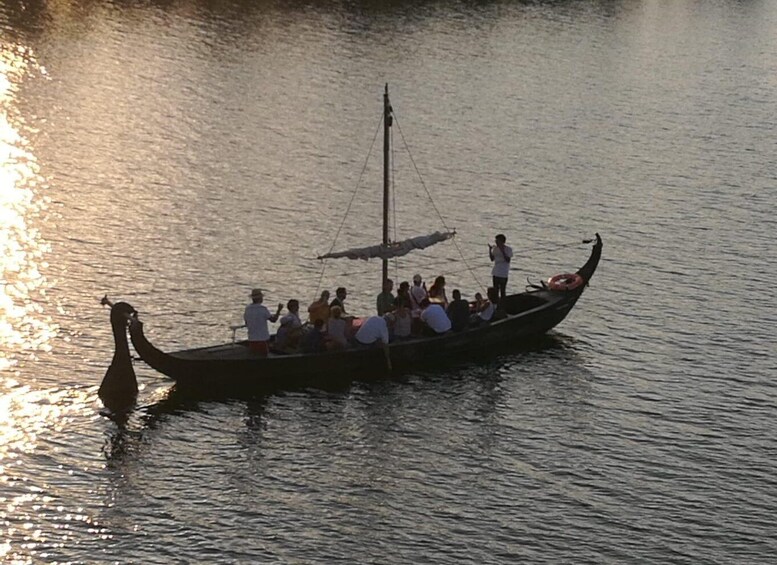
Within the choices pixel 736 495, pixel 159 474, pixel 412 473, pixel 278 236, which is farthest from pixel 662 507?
pixel 278 236

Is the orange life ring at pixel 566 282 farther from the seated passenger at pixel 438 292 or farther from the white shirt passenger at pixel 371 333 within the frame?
the white shirt passenger at pixel 371 333

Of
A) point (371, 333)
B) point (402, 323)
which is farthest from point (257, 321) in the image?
point (402, 323)

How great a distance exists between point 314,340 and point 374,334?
1926 millimetres

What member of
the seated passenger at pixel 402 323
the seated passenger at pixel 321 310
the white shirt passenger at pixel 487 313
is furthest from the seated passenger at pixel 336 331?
the white shirt passenger at pixel 487 313

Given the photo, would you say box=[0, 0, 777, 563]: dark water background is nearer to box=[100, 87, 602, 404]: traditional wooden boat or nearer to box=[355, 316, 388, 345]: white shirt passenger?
box=[100, 87, 602, 404]: traditional wooden boat

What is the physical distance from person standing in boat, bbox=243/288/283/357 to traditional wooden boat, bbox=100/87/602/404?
12.7 inches

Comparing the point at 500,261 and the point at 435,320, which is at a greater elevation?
the point at 500,261

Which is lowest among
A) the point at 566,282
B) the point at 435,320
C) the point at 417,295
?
the point at 435,320

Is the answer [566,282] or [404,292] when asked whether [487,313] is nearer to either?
[404,292]

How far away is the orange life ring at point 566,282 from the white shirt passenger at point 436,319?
5644 millimetres

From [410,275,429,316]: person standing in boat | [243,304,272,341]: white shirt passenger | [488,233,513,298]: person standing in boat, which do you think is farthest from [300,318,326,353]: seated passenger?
[488,233,513,298]: person standing in boat

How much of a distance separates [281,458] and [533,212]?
32.1m

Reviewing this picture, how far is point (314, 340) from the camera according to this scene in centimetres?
4556

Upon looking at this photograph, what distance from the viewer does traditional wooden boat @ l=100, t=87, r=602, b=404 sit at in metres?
43.5
